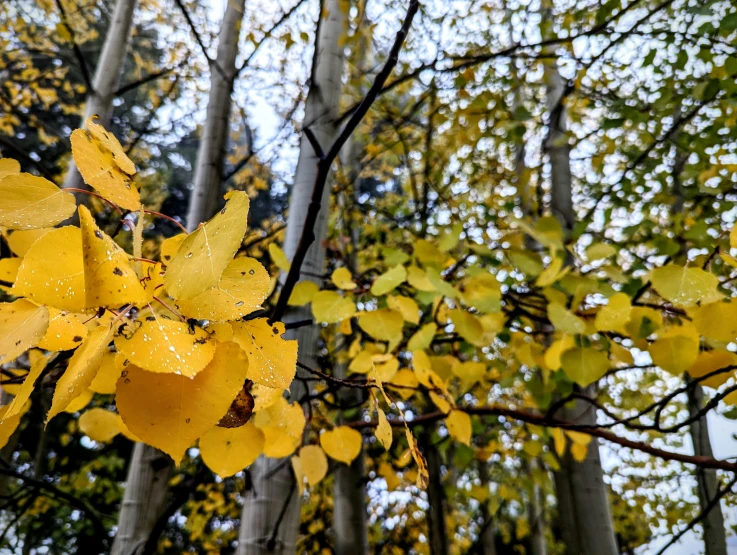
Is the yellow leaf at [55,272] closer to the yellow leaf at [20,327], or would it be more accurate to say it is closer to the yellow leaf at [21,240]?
the yellow leaf at [20,327]

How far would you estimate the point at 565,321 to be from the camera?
746 mm

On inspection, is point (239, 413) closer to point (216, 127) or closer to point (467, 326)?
point (467, 326)

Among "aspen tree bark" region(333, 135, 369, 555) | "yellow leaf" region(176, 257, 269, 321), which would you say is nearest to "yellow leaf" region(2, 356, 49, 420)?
"yellow leaf" region(176, 257, 269, 321)

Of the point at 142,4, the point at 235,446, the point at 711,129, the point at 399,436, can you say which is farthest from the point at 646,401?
the point at 142,4

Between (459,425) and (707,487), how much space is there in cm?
172

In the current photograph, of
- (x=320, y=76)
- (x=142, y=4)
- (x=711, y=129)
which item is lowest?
(x=711, y=129)

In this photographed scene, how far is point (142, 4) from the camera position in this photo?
322 cm

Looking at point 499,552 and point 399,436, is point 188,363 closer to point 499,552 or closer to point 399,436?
point 399,436

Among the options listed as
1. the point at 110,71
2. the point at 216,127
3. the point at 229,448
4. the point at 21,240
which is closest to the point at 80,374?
the point at 229,448

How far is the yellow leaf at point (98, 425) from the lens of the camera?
650mm

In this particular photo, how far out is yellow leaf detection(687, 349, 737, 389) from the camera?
0.67 meters

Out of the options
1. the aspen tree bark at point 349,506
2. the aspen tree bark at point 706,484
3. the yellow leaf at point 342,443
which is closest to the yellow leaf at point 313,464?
the yellow leaf at point 342,443

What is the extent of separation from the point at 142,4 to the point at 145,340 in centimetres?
392

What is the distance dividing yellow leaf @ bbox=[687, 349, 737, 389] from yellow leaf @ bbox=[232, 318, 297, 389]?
26.0 inches
